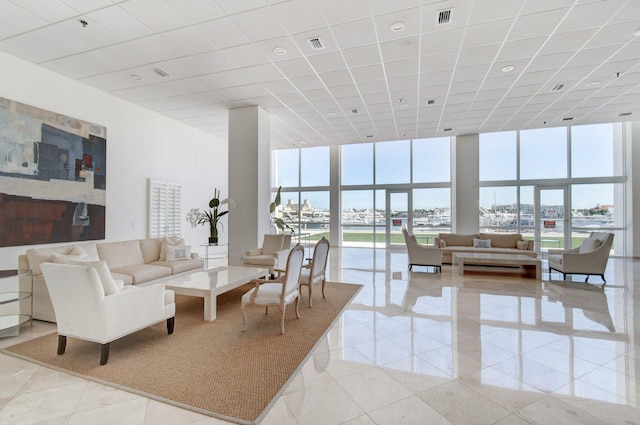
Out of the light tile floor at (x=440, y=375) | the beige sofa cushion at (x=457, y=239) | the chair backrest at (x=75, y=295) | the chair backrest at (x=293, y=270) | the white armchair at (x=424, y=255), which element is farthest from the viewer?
the beige sofa cushion at (x=457, y=239)

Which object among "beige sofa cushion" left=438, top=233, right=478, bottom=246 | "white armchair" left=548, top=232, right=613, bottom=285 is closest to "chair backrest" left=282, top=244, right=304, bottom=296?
"white armchair" left=548, top=232, right=613, bottom=285

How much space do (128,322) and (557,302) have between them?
5903mm

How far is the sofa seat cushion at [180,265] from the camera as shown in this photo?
17.2 feet

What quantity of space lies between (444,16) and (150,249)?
6156mm

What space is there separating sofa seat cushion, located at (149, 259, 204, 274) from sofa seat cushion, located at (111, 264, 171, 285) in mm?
132

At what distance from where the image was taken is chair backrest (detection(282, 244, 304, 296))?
11.3 feet

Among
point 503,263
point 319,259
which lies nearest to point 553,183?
point 503,263

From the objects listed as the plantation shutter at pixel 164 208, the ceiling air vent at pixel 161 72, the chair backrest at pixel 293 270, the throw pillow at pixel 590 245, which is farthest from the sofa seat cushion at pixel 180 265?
the throw pillow at pixel 590 245

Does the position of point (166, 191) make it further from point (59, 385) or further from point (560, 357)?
point (560, 357)

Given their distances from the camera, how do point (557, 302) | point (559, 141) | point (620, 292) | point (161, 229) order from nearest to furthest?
point (557, 302) → point (620, 292) → point (161, 229) → point (559, 141)

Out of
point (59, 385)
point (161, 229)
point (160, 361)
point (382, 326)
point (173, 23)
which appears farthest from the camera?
point (161, 229)

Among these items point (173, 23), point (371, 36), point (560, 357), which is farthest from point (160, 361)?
point (371, 36)

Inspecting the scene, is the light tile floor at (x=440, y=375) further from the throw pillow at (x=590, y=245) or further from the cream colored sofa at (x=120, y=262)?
the throw pillow at (x=590, y=245)

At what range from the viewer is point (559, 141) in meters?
9.63
